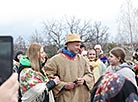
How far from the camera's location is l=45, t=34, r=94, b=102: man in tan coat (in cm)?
567

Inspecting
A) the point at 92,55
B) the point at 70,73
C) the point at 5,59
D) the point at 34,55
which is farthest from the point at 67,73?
the point at 5,59

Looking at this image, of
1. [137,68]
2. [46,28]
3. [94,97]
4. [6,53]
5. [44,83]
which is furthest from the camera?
[46,28]

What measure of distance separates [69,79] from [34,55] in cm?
130

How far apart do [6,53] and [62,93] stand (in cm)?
413

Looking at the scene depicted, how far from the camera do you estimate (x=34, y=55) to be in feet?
15.0

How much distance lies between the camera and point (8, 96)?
1.38 metres

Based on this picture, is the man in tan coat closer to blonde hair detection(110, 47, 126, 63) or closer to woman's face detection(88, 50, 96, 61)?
blonde hair detection(110, 47, 126, 63)

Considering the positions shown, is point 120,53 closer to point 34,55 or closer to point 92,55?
point 34,55

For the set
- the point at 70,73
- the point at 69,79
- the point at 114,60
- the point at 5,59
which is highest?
the point at 5,59

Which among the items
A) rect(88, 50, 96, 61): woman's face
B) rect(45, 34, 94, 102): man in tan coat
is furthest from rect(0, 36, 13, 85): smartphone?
rect(88, 50, 96, 61): woman's face

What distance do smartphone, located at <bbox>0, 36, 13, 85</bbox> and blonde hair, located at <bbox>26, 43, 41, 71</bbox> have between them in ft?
9.33

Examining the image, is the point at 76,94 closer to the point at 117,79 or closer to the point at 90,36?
the point at 117,79

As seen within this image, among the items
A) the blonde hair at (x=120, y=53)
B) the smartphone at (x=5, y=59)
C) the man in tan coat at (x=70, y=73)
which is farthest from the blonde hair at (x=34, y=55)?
the smartphone at (x=5, y=59)

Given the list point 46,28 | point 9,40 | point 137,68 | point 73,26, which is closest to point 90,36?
point 73,26
